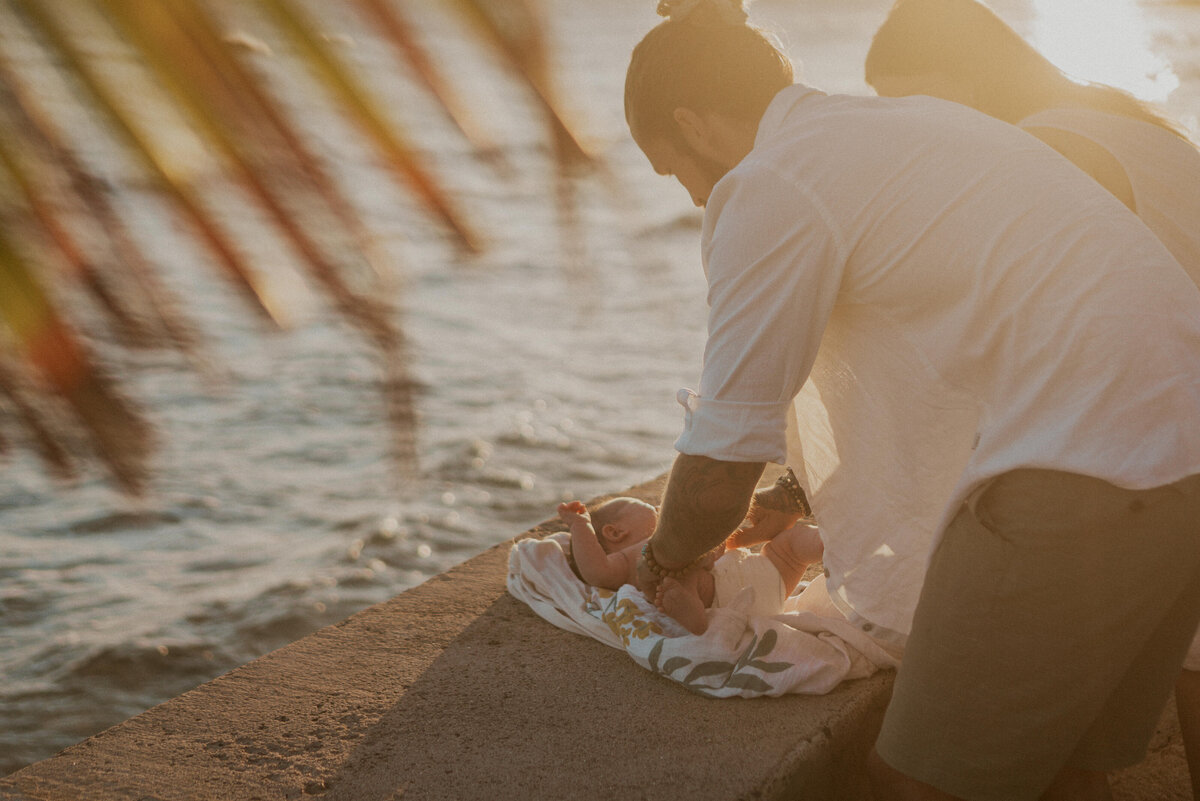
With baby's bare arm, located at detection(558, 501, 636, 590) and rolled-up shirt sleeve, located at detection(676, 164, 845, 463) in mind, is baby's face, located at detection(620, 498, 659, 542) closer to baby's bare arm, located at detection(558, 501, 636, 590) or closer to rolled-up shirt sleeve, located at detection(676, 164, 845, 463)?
baby's bare arm, located at detection(558, 501, 636, 590)

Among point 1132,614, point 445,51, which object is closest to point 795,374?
point 1132,614

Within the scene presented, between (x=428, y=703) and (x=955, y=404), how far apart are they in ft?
4.59

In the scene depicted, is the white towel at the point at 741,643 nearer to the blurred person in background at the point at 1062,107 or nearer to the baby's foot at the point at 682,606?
the baby's foot at the point at 682,606

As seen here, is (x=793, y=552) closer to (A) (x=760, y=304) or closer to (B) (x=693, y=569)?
(B) (x=693, y=569)

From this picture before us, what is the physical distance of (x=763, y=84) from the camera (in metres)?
1.95

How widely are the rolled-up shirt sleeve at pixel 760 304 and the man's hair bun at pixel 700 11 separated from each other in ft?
1.09

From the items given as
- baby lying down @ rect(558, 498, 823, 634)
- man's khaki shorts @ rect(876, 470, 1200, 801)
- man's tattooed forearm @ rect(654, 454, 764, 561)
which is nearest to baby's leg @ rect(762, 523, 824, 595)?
baby lying down @ rect(558, 498, 823, 634)

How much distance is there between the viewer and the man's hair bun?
6.31 ft

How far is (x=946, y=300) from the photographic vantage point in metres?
1.74

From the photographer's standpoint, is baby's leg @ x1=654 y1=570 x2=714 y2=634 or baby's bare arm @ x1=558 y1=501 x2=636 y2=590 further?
baby's bare arm @ x1=558 y1=501 x2=636 y2=590

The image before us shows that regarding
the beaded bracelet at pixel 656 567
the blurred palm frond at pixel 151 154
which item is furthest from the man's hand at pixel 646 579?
the blurred palm frond at pixel 151 154

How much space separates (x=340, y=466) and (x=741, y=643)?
4.50 metres

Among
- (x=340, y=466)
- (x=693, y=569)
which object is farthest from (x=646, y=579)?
(x=340, y=466)

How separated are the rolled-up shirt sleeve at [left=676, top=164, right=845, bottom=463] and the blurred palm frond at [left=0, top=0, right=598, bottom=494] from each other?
107 centimetres
